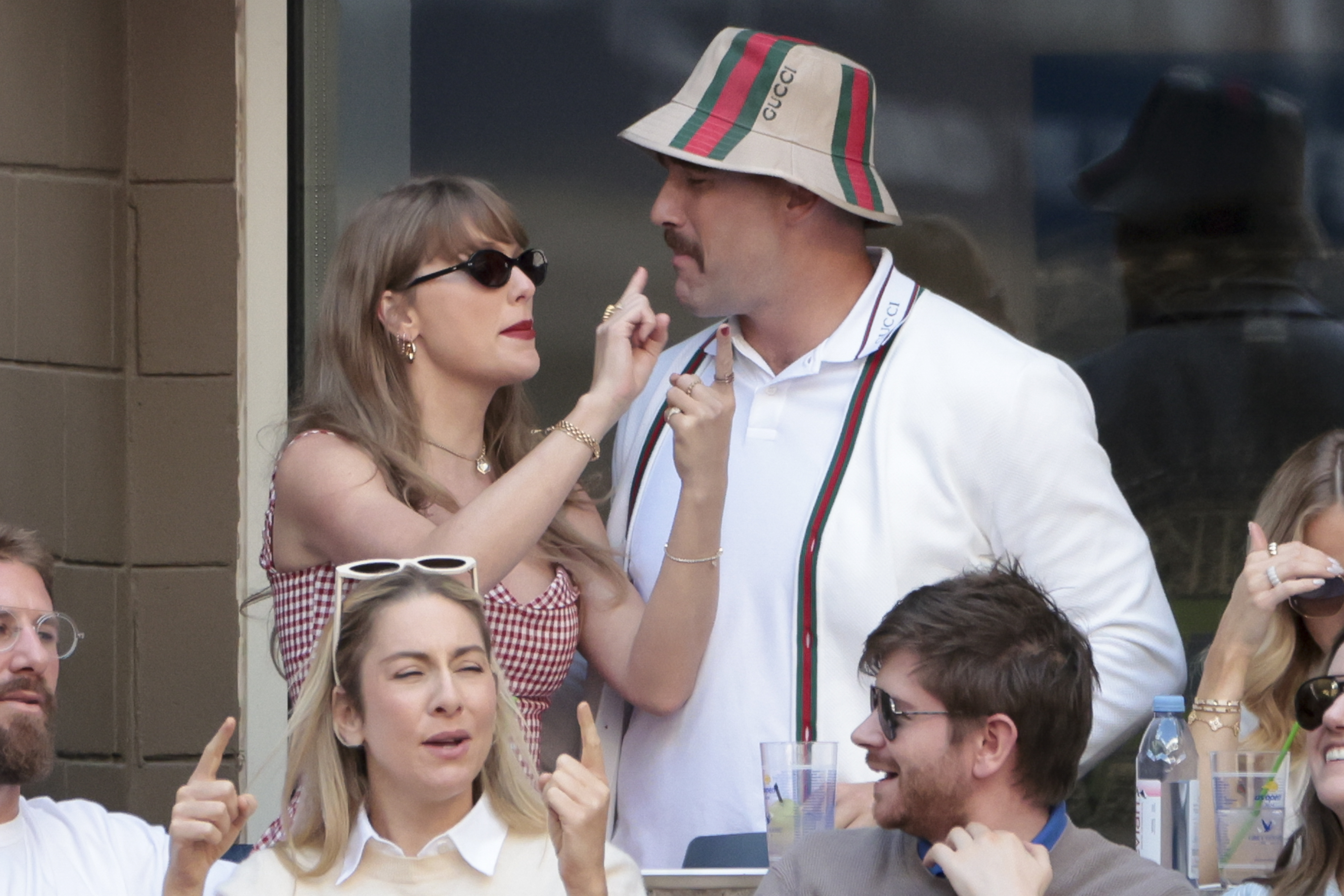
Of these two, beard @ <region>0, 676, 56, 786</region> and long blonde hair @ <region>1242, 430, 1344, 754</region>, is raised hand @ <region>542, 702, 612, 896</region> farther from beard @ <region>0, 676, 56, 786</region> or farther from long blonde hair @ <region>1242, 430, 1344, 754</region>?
long blonde hair @ <region>1242, 430, 1344, 754</region>

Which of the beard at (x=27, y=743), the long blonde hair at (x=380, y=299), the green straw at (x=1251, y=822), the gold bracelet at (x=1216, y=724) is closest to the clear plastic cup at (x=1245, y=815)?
the green straw at (x=1251, y=822)

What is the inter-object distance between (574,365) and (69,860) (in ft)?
6.22

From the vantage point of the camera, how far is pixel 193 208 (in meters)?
4.33

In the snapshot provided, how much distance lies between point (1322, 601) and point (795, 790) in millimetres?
998

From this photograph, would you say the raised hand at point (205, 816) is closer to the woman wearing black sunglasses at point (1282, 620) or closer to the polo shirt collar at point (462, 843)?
the polo shirt collar at point (462, 843)

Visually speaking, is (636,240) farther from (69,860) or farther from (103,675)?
(69,860)

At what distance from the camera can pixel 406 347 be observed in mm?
3410

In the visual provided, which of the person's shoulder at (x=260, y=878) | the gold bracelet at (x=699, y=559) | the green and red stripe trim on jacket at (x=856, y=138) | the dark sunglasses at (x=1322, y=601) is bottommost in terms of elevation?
the person's shoulder at (x=260, y=878)

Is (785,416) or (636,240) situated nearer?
(785,416)

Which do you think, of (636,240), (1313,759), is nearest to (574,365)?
(636,240)

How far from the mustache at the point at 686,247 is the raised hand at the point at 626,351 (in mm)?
248

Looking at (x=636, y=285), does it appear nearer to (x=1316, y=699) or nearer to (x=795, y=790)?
(x=795, y=790)

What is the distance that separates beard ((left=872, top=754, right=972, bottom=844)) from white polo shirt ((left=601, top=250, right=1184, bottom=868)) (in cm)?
87

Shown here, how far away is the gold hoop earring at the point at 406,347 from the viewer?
3.41 m
